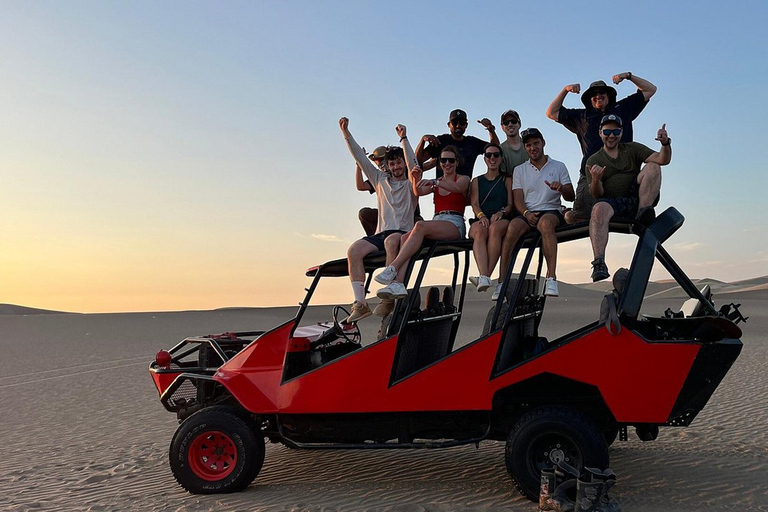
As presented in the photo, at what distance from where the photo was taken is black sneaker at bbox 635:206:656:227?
6.19 metres

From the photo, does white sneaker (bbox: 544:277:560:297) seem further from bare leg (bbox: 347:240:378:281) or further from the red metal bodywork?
bare leg (bbox: 347:240:378:281)

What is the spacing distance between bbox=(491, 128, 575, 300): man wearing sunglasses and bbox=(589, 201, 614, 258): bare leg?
0.33 m

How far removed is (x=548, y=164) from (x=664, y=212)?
45.9 inches

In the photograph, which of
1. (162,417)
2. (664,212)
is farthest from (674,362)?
(162,417)

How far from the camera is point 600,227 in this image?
602 cm

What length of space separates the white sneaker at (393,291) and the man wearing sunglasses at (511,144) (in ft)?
6.23

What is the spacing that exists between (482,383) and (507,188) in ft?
6.54

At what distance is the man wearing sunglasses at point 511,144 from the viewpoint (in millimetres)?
7402

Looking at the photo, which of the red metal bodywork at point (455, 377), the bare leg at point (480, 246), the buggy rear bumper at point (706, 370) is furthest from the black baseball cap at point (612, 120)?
the buggy rear bumper at point (706, 370)

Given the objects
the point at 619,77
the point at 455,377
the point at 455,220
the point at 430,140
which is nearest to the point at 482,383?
the point at 455,377

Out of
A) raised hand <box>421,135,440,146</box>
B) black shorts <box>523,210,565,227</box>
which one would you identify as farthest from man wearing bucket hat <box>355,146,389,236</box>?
black shorts <box>523,210,565,227</box>

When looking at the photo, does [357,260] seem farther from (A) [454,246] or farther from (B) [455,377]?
(B) [455,377]

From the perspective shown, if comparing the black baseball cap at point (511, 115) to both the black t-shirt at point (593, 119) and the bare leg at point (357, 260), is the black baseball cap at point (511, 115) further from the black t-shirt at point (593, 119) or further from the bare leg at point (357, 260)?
the bare leg at point (357, 260)

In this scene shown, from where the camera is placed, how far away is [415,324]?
6551mm
